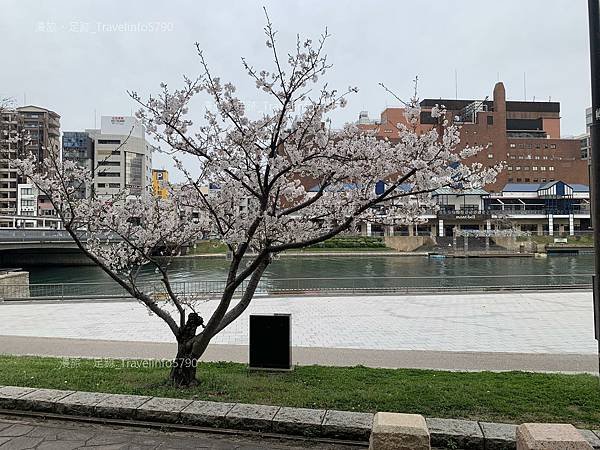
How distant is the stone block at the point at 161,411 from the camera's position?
5.76 m

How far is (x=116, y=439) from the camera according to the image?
5.34 m

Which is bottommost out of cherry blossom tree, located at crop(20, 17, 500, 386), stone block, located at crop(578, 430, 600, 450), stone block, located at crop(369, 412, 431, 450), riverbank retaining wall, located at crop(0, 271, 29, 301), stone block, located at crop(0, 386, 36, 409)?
riverbank retaining wall, located at crop(0, 271, 29, 301)

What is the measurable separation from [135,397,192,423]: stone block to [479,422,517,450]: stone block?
324cm

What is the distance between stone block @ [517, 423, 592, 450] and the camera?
3648 millimetres

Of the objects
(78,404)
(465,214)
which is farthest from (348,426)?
(465,214)

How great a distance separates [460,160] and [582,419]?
334cm

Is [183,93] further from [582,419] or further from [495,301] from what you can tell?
[495,301]

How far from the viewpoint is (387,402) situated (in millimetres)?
6395

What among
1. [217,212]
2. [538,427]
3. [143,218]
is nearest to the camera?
[538,427]

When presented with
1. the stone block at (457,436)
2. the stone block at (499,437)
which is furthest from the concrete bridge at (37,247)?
the stone block at (499,437)

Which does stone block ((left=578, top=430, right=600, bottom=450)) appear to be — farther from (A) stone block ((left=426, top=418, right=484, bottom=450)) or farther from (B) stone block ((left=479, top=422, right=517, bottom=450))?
(A) stone block ((left=426, top=418, right=484, bottom=450))

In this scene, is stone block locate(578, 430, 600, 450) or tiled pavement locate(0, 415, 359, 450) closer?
stone block locate(578, 430, 600, 450)

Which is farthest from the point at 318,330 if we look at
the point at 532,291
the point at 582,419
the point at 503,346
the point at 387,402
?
the point at 532,291

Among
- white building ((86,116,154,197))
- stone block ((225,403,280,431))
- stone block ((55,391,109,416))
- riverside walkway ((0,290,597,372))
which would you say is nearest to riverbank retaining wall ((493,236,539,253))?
white building ((86,116,154,197))
